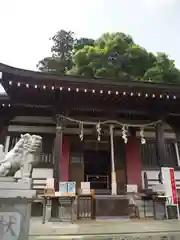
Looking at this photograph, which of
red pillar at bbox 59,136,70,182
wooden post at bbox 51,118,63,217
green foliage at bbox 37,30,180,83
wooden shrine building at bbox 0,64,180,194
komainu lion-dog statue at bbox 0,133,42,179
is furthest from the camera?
green foliage at bbox 37,30,180,83

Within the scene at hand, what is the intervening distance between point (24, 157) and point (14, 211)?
0.88m

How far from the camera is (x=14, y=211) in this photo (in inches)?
98.8

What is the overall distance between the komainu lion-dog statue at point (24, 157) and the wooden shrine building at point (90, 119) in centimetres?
→ 332

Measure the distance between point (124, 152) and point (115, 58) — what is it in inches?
459

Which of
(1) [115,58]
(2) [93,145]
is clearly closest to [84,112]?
(2) [93,145]

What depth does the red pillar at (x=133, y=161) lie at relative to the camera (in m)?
7.96

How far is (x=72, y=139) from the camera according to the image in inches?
320

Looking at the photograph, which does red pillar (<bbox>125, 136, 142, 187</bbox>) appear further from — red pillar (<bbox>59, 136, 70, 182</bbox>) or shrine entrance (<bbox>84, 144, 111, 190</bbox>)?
red pillar (<bbox>59, 136, 70, 182</bbox>)

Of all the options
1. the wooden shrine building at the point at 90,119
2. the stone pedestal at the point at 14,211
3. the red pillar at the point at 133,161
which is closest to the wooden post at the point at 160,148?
the wooden shrine building at the point at 90,119

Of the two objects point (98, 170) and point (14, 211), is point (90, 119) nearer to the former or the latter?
point (98, 170)

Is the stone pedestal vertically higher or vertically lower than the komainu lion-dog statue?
lower

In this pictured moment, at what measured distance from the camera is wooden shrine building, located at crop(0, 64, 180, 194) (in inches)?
257

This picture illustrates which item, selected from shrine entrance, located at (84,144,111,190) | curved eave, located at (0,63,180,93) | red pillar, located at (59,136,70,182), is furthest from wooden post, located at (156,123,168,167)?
red pillar, located at (59,136,70,182)

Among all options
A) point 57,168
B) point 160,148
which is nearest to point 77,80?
point 57,168
